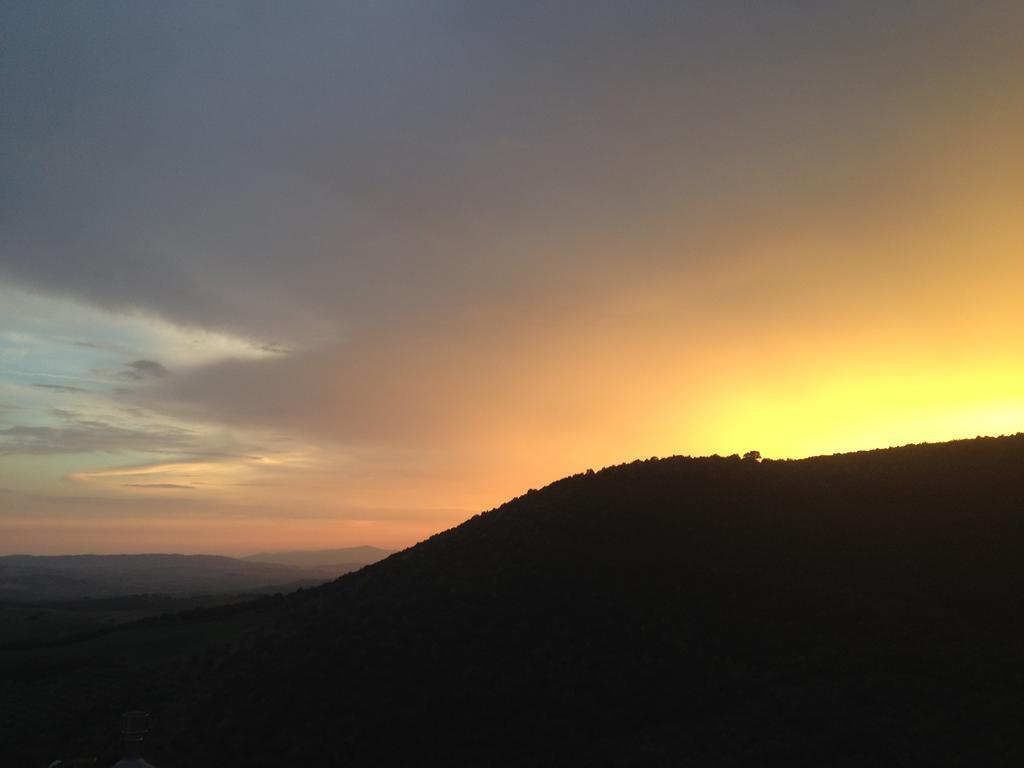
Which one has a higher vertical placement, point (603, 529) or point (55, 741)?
point (603, 529)

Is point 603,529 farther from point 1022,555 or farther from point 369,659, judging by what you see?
point 1022,555

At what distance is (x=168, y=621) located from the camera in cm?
4544

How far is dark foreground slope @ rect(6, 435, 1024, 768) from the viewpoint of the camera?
72.0ft

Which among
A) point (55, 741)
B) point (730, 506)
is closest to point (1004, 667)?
point (730, 506)

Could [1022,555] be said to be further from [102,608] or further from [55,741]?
[102,608]

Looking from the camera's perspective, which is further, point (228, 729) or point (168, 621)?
point (168, 621)

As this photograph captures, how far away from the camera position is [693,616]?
97.1 feet

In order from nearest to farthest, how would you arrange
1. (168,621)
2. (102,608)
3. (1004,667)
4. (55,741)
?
(1004,667)
(55,741)
(168,621)
(102,608)

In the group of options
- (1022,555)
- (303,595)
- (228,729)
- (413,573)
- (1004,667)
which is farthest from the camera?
(303,595)

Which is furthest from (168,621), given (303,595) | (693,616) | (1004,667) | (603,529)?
(1004,667)

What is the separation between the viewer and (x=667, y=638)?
92.1 feet

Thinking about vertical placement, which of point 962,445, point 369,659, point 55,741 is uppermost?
point 962,445

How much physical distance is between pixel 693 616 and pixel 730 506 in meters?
10.3

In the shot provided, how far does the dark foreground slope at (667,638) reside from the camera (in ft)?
72.0
